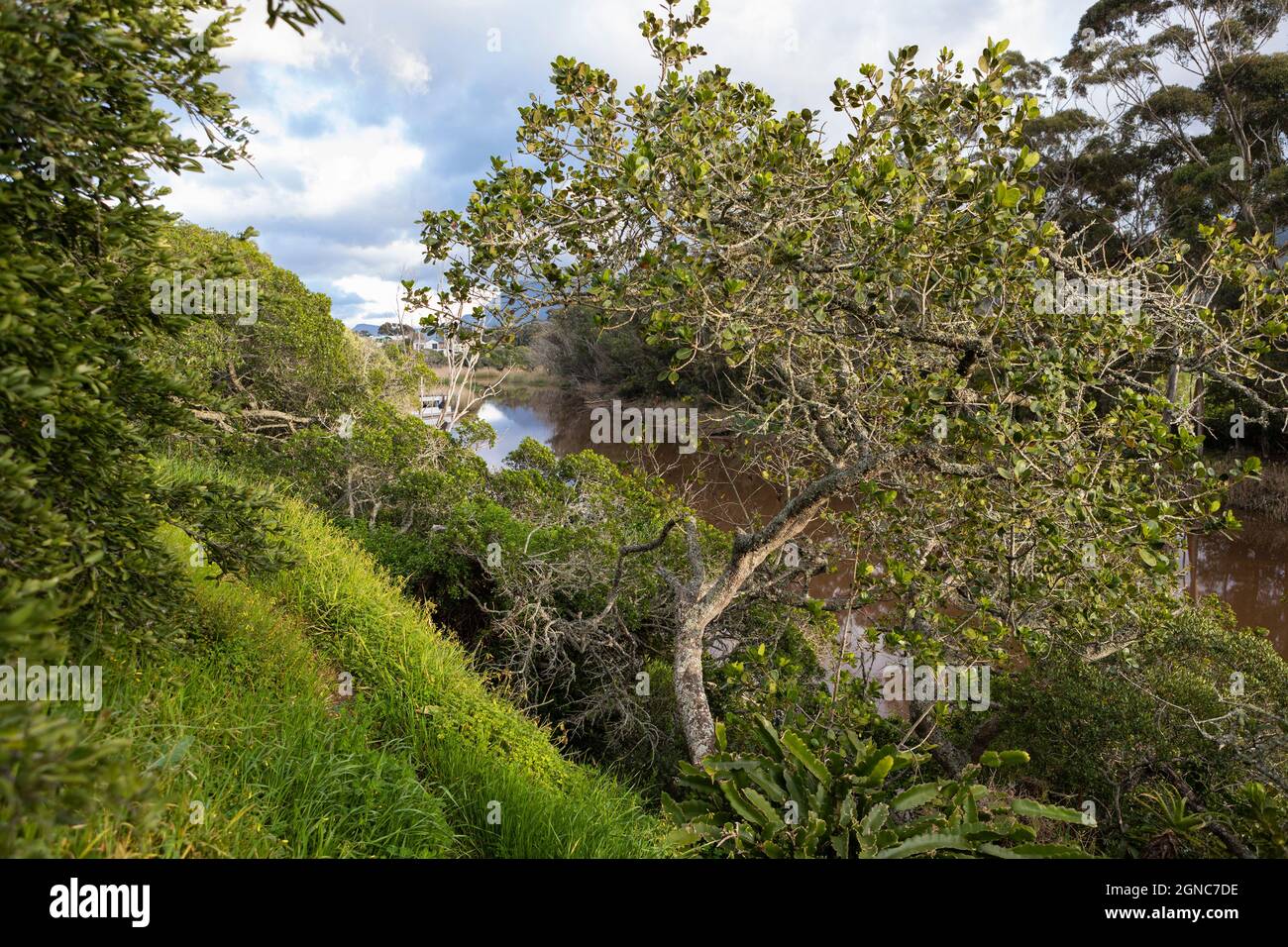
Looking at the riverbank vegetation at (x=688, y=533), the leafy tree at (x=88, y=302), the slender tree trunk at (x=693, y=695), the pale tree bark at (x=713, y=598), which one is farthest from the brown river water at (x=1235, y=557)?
the leafy tree at (x=88, y=302)

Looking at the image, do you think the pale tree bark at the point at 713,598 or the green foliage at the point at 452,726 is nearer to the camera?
the green foliage at the point at 452,726

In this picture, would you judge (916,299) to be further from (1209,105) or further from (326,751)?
(1209,105)

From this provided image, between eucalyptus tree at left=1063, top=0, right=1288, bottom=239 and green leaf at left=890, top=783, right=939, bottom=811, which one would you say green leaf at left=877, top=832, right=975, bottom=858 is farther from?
eucalyptus tree at left=1063, top=0, right=1288, bottom=239

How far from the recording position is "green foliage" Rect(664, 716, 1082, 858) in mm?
3266

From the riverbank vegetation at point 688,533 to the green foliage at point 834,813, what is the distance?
27 millimetres

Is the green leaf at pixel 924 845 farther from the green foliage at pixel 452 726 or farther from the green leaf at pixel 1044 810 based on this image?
the green foliage at pixel 452 726

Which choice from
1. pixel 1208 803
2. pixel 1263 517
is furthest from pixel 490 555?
pixel 1263 517

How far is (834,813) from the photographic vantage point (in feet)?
11.6

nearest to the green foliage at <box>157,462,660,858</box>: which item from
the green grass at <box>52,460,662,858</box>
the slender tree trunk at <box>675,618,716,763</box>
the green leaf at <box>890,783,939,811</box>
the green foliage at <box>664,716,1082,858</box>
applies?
the green grass at <box>52,460,662,858</box>

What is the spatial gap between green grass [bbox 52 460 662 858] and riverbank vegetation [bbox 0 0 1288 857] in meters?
0.03

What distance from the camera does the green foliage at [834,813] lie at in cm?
327

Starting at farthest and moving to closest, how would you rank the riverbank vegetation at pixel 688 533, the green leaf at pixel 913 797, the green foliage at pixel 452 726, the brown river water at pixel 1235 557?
1. the brown river water at pixel 1235 557
2. the green leaf at pixel 913 797
3. the green foliage at pixel 452 726
4. the riverbank vegetation at pixel 688 533
